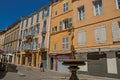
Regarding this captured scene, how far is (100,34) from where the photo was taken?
17.1 m

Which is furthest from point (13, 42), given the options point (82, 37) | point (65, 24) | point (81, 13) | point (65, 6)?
point (82, 37)

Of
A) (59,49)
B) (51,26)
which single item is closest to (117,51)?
(59,49)

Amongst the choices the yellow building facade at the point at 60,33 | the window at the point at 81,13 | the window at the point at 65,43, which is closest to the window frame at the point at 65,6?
the yellow building facade at the point at 60,33

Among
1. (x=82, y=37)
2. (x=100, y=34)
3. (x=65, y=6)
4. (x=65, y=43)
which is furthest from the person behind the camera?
(x=65, y=6)

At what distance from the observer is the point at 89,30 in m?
18.4

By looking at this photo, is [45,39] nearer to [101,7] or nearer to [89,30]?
[89,30]

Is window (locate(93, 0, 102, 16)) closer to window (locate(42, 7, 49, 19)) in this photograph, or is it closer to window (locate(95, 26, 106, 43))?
window (locate(95, 26, 106, 43))

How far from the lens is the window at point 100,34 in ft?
55.0

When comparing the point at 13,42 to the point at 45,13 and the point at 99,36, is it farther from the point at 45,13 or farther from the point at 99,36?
the point at 99,36

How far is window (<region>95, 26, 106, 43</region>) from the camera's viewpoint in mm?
16759

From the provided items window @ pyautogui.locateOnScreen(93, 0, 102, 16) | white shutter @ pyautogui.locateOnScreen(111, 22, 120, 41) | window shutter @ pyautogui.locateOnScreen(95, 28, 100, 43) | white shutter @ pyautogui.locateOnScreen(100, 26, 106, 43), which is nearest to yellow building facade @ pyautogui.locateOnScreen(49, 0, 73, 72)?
window @ pyautogui.locateOnScreen(93, 0, 102, 16)

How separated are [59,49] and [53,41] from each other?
2446 millimetres

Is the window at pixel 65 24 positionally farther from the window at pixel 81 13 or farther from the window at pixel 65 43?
the window at pixel 81 13

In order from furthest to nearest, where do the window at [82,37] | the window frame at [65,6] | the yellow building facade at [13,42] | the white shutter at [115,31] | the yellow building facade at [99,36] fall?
the yellow building facade at [13,42]
the window frame at [65,6]
the window at [82,37]
the yellow building facade at [99,36]
the white shutter at [115,31]
